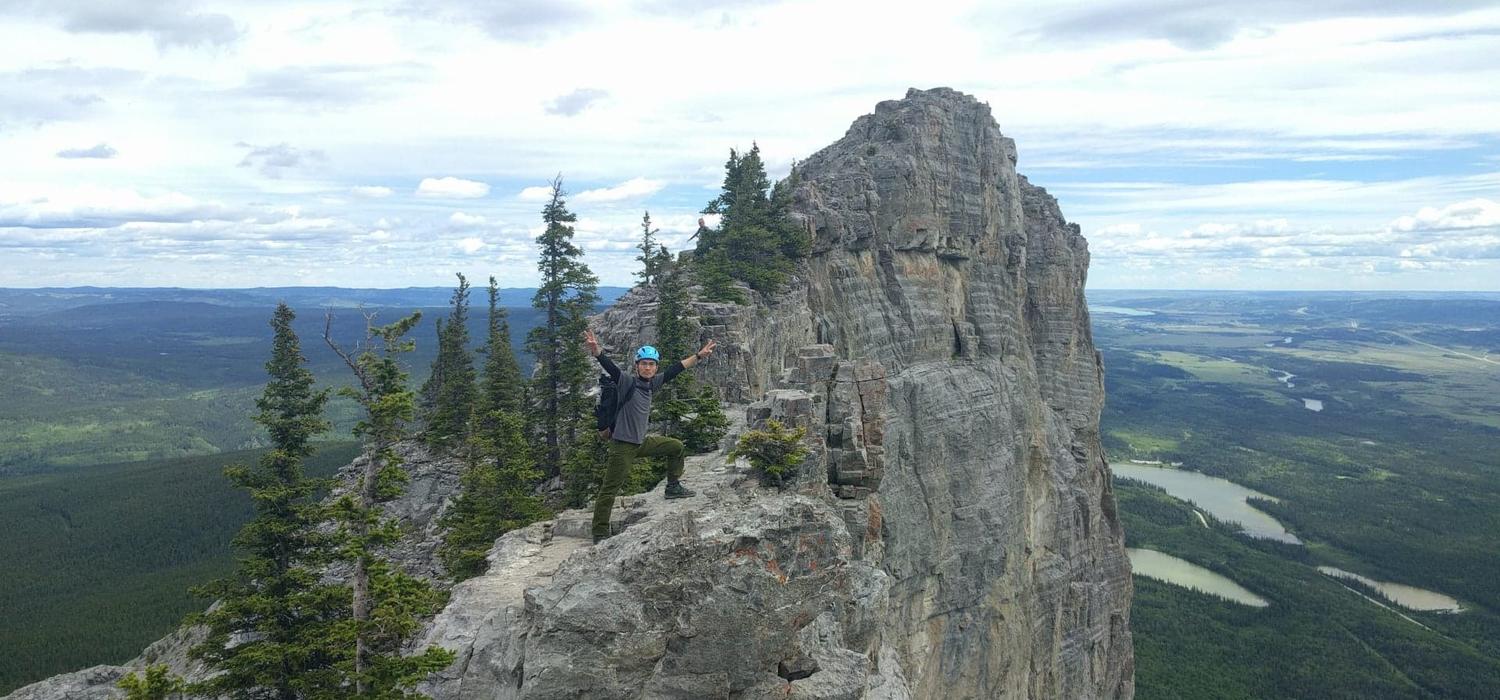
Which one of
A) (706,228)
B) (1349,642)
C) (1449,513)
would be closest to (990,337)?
(706,228)

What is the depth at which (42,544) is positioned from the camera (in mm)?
122500

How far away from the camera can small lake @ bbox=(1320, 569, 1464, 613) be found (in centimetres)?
→ 14175

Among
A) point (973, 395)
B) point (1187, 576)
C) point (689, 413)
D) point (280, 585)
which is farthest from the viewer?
point (1187, 576)

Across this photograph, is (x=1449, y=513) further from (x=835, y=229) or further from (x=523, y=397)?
(x=523, y=397)

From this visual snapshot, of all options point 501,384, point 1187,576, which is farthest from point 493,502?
point 1187,576

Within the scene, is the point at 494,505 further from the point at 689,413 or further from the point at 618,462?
the point at 618,462

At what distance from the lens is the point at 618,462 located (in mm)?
18859

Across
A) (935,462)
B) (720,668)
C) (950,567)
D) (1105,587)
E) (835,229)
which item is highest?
(835,229)

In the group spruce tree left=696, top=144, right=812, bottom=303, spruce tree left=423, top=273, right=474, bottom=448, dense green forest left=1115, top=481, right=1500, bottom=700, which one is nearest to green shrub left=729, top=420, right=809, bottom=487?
spruce tree left=696, top=144, right=812, bottom=303

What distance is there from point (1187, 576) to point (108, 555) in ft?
599

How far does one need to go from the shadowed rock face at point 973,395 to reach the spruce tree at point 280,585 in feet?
103

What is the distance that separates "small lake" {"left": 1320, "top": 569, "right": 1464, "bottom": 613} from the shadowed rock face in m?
106

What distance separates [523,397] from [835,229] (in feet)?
80.3

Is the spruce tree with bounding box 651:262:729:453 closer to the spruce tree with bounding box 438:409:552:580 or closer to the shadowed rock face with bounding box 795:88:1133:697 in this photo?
the spruce tree with bounding box 438:409:552:580
